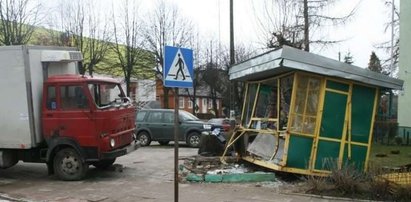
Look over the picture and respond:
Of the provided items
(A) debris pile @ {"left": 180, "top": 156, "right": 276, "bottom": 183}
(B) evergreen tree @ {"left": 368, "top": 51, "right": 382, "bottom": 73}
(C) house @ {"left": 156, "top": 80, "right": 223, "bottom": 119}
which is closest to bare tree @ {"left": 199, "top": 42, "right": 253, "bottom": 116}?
(C) house @ {"left": 156, "top": 80, "right": 223, "bottom": 119}

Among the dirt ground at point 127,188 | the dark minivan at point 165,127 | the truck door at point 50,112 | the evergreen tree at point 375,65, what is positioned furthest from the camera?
the evergreen tree at point 375,65

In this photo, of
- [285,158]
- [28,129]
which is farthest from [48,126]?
[285,158]

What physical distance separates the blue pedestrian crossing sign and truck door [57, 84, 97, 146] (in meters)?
4.82

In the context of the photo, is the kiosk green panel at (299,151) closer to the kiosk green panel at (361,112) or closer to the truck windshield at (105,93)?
the kiosk green panel at (361,112)

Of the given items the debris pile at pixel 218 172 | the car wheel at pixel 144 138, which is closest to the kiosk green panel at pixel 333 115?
the debris pile at pixel 218 172

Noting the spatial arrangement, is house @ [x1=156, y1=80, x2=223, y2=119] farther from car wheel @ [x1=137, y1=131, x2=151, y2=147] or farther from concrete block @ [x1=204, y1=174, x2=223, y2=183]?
concrete block @ [x1=204, y1=174, x2=223, y2=183]

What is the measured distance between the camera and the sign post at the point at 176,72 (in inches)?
320

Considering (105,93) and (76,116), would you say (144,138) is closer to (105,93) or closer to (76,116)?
(105,93)

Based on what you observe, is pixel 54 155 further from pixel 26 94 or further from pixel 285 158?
pixel 285 158

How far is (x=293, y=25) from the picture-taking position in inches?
1070

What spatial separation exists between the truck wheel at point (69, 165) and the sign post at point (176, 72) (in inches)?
209

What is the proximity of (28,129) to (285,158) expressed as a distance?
6.21 m

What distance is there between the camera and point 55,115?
12797 mm

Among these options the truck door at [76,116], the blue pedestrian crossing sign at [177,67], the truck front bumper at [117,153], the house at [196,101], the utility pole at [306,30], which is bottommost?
the house at [196,101]
